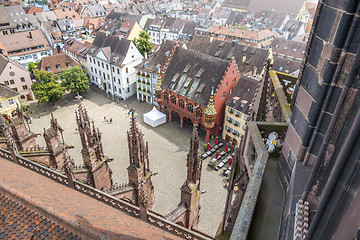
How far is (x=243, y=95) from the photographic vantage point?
39.0 metres

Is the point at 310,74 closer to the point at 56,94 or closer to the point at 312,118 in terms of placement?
the point at 312,118

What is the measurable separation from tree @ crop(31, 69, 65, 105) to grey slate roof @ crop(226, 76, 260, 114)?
32725mm

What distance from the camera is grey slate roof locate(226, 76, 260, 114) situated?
3800 centimetres

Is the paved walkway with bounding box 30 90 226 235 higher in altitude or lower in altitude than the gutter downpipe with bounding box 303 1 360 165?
lower

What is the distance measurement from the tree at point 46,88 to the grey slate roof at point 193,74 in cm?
2122

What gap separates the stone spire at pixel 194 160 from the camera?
50.0 ft

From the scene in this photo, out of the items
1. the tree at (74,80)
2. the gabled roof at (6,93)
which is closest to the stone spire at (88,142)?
the gabled roof at (6,93)

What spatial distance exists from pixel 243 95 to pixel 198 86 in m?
7.32

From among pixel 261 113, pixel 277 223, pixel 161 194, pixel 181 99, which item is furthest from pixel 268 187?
pixel 181 99

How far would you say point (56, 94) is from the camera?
50281 mm

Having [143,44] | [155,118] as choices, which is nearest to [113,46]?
[143,44]

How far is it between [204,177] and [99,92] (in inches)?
1375

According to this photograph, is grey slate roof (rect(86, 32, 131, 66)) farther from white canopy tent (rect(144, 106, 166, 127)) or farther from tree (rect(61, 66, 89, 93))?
white canopy tent (rect(144, 106, 166, 127))

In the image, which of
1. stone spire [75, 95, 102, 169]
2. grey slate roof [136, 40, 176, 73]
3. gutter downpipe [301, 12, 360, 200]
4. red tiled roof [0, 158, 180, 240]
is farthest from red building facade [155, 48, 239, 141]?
gutter downpipe [301, 12, 360, 200]
